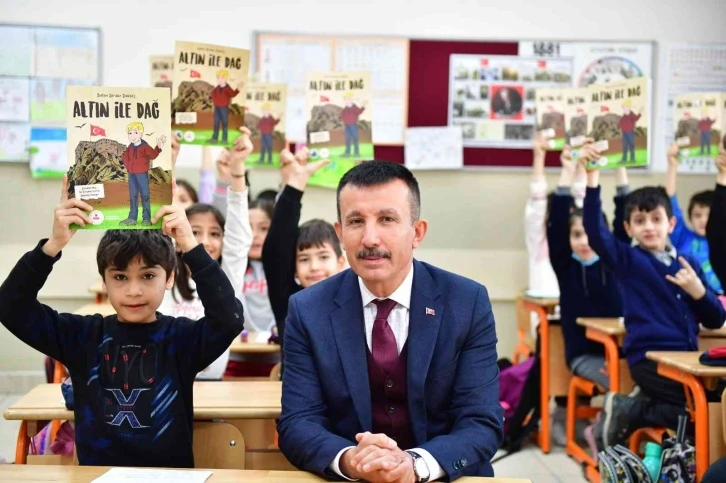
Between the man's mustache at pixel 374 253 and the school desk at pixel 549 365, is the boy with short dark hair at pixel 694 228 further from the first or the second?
the man's mustache at pixel 374 253

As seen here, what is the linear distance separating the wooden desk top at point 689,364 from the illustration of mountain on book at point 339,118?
1.38 metres

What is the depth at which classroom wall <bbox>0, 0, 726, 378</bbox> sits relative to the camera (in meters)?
5.36

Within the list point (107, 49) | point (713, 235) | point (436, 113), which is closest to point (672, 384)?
point (713, 235)

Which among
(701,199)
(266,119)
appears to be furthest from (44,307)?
(701,199)

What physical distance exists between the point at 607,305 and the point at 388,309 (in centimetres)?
267

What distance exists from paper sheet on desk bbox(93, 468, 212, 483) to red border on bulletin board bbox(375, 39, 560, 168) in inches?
160

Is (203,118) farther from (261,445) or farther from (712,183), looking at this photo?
(712,183)

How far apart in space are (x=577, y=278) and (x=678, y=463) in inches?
58.2

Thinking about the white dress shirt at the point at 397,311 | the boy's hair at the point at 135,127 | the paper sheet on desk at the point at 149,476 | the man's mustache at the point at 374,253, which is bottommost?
the paper sheet on desk at the point at 149,476

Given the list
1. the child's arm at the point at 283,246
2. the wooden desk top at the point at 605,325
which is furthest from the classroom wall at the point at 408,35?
the child's arm at the point at 283,246

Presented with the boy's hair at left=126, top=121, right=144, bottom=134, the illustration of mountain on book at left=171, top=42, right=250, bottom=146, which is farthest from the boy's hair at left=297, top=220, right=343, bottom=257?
the boy's hair at left=126, top=121, right=144, bottom=134

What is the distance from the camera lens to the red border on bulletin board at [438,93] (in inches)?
218

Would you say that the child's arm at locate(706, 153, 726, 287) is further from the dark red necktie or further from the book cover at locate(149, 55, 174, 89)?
the book cover at locate(149, 55, 174, 89)

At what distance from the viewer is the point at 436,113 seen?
5.59 m
